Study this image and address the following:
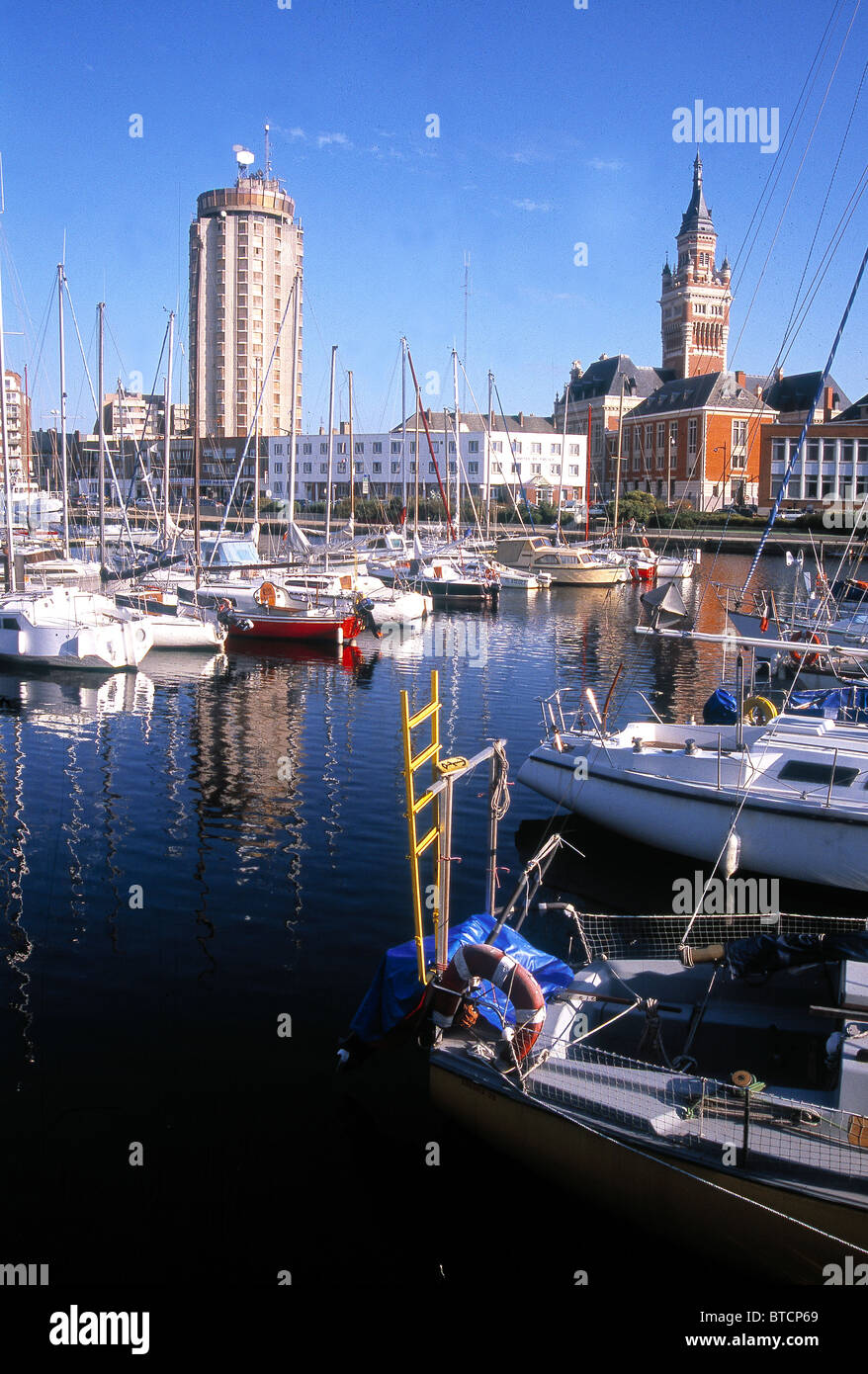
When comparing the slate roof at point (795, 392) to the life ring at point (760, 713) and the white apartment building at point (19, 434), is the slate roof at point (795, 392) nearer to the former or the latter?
the white apartment building at point (19, 434)

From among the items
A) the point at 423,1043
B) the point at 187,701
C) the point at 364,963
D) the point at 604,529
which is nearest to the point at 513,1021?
the point at 423,1043

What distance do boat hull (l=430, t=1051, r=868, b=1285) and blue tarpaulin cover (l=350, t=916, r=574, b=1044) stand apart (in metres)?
0.66

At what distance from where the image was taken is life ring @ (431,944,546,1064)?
9.49 m

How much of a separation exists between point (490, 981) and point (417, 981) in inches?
29.3

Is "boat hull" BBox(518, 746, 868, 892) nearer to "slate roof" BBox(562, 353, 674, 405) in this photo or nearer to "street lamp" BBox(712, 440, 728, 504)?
"street lamp" BBox(712, 440, 728, 504)

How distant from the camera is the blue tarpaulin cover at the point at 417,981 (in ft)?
31.3

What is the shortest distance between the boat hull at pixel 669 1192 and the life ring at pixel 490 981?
17.8 inches

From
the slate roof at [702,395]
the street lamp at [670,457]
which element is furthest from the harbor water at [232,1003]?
the street lamp at [670,457]

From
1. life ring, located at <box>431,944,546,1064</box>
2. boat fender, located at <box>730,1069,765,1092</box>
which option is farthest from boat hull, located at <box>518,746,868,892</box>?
boat fender, located at <box>730,1069,765,1092</box>

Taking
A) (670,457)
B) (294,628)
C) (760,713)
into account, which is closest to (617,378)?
(670,457)

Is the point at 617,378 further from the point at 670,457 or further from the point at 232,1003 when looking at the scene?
the point at 232,1003
